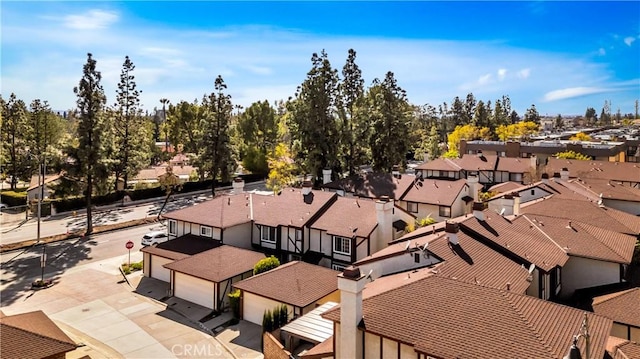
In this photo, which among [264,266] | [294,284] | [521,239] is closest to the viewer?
[294,284]

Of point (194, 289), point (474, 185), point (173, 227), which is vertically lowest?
point (194, 289)

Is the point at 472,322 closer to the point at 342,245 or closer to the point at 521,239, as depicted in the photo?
the point at 521,239

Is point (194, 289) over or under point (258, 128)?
under

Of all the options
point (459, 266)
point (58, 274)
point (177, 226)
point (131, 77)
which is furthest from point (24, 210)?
point (459, 266)

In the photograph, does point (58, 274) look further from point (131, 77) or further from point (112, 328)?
point (131, 77)

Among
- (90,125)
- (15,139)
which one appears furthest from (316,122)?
(15,139)

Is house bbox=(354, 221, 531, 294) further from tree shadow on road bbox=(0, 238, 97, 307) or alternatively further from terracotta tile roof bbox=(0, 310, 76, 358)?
tree shadow on road bbox=(0, 238, 97, 307)

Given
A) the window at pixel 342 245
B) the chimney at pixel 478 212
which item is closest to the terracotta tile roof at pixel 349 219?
the window at pixel 342 245
